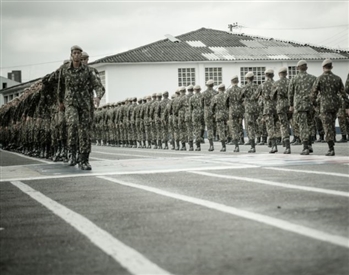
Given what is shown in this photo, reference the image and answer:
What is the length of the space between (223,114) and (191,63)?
3407cm

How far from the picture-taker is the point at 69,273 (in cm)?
408

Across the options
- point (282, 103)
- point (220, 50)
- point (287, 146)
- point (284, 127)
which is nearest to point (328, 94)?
point (287, 146)

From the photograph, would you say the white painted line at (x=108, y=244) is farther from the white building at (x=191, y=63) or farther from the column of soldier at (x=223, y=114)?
the white building at (x=191, y=63)

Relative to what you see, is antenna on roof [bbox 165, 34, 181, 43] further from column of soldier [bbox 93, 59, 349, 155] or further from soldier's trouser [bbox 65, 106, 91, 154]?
soldier's trouser [bbox 65, 106, 91, 154]

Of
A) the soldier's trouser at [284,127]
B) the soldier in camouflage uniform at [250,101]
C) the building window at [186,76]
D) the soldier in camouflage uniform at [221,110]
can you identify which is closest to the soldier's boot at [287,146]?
the soldier's trouser at [284,127]

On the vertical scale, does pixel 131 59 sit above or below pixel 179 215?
above

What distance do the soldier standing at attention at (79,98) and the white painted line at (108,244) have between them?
5.44 m

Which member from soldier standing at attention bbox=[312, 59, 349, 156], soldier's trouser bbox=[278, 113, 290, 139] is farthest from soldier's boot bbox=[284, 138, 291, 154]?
soldier standing at attention bbox=[312, 59, 349, 156]

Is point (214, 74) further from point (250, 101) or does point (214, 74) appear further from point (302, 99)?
point (302, 99)

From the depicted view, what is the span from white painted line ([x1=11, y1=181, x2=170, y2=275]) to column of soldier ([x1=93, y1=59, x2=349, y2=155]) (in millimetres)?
9508

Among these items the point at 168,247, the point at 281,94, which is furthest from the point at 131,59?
the point at 168,247

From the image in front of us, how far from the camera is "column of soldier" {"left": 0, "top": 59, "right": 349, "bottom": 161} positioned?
15.9m

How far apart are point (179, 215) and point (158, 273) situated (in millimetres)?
2209

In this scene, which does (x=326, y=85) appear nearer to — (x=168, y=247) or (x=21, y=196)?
(x=21, y=196)
